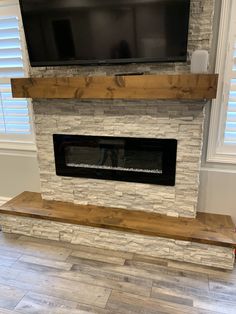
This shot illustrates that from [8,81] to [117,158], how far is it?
4.45ft

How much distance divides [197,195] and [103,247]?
93cm

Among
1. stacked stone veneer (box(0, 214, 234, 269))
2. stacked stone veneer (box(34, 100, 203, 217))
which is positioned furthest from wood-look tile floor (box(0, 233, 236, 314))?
stacked stone veneer (box(34, 100, 203, 217))

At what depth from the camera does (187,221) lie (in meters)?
2.17

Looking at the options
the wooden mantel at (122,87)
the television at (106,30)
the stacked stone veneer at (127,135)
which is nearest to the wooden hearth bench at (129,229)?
the stacked stone veneer at (127,135)

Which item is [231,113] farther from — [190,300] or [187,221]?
[190,300]

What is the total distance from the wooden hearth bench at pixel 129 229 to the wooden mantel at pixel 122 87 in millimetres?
1018

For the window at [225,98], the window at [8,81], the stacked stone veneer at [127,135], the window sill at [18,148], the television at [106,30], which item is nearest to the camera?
the television at [106,30]

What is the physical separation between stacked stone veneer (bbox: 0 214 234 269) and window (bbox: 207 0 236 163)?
0.78 meters

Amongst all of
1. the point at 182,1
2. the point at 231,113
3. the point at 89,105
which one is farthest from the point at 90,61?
the point at 231,113

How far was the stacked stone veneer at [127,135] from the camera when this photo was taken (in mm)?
2059

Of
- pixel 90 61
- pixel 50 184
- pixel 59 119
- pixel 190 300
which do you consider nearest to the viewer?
pixel 190 300

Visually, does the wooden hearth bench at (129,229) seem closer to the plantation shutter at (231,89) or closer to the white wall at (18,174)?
the white wall at (18,174)

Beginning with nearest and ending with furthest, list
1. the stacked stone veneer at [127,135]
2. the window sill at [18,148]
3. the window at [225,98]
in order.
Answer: the window at [225,98], the stacked stone veneer at [127,135], the window sill at [18,148]

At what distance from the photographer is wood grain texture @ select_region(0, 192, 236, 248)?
6.51 feet
